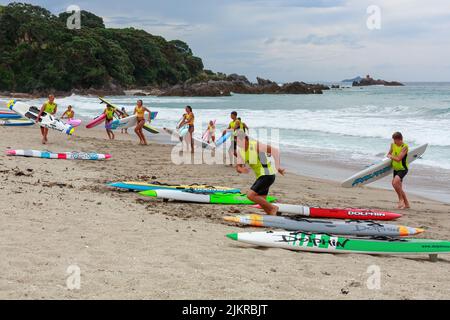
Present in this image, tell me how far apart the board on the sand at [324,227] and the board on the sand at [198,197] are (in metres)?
1.43

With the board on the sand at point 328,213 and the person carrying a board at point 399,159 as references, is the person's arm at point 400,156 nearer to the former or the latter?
the person carrying a board at point 399,159

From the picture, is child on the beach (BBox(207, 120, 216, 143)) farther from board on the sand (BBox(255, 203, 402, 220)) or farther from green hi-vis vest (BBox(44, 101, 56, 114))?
board on the sand (BBox(255, 203, 402, 220))

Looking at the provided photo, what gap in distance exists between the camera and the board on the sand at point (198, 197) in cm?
810

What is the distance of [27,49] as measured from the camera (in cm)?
6575

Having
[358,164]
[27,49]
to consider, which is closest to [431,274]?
[358,164]

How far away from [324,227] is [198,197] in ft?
7.66

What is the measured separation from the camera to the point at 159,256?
4.97m

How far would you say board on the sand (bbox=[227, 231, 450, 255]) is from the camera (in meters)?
5.69

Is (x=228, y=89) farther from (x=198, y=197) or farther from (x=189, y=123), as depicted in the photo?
(x=198, y=197)

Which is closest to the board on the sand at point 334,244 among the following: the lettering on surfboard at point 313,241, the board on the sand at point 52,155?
the lettering on surfboard at point 313,241

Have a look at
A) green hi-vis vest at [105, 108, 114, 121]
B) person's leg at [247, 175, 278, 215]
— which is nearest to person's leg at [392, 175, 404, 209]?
person's leg at [247, 175, 278, 215]

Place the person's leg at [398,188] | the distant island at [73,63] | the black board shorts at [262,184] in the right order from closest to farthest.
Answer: the black board shorts at [262,184] < the person's leg at [398,188] < the distant island at [73,63]

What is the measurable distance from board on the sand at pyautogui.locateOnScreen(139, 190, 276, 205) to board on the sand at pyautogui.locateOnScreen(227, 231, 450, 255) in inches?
90.5

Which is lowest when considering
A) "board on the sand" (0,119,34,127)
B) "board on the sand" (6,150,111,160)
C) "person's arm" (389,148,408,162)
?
"board on the sand" (6,150,111,160)
